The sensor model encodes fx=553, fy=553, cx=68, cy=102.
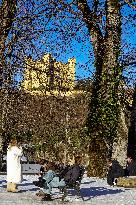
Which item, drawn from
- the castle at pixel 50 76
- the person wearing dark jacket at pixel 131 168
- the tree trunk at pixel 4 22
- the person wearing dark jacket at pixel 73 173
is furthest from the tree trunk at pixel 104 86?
the person wearing dark jacket at pixel 73 173

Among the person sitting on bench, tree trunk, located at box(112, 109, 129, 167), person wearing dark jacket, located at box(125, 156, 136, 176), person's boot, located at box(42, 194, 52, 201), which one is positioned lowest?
person's boot, located at box(42, 194, 52, 201)

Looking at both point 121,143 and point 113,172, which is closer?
point 113,172

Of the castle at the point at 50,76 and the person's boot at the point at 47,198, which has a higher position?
the castle at the point at 50,76

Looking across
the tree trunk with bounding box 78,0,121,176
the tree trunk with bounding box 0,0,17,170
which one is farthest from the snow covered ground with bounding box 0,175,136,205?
the tree trunk with bounding box 0,0,17,170

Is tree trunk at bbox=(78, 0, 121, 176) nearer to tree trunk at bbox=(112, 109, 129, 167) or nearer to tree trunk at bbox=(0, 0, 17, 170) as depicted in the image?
tree trunk at bbox=(112, 109, 129, 167)

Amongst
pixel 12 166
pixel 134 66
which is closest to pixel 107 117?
pixel 134 66

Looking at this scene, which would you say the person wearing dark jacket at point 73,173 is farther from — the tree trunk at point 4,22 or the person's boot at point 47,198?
the tree trunk at point 4,22

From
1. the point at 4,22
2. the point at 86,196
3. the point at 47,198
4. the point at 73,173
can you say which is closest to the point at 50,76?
the point at 4,22

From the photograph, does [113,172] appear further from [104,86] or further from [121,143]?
[104,86]

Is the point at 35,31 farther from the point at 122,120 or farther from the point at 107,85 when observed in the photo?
the point at 122,120

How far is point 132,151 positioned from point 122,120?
1.55 m

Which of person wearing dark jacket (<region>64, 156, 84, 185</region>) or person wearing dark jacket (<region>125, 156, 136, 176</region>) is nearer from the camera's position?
person wearing dark jacket (<region>64, 156, 84, 185</region>)

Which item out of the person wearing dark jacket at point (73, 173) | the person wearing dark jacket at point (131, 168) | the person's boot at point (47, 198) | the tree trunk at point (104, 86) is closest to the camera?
the person's boot at point (47, 198)

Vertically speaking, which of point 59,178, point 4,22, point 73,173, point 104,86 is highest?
point 4,22
